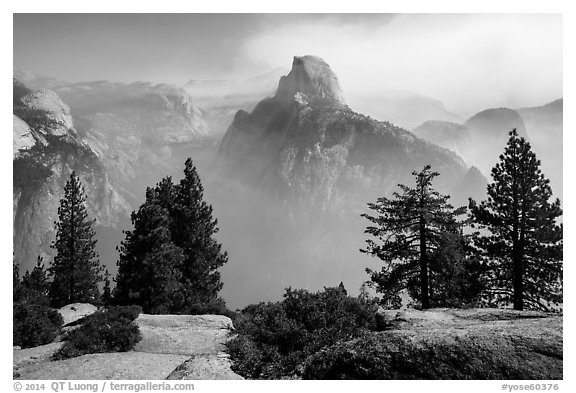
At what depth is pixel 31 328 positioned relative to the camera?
13.0 metres

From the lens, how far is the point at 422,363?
757 centimetres

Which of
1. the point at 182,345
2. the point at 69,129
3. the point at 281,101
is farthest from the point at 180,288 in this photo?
the point at 69,129

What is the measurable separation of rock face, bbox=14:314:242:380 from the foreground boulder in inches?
114

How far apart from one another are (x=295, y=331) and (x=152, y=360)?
383 centimetres

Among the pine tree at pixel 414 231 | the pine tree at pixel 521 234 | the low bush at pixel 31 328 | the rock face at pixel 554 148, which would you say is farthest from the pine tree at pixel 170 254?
the rock face at pixel 554 148

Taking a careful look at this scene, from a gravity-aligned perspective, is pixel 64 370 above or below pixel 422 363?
below

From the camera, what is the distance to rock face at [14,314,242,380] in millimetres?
9078

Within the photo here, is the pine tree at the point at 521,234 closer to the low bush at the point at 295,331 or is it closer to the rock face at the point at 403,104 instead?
the rock face at the point at 403,104

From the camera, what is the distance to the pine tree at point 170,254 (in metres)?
23.8

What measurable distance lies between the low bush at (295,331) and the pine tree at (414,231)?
20.9ft

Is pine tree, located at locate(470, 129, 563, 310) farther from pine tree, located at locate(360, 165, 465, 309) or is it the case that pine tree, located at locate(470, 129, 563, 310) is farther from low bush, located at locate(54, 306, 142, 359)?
low bush, located at locate(54, 306, 142, 359)

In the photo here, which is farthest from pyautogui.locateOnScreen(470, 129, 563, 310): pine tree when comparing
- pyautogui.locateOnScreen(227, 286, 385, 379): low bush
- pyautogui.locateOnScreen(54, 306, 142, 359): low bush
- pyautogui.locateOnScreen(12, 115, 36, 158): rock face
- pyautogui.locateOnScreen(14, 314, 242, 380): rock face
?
pyautogui.locateOnScreen(12, 115, 36, 158): rock face
